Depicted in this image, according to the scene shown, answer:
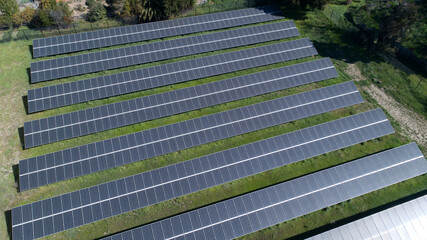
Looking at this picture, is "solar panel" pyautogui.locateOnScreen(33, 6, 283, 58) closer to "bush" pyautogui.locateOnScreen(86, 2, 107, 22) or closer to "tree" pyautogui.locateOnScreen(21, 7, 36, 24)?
"bush" pyautogui.locateOnScreen(86, 2, 107, 22)

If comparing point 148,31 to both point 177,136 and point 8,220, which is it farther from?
point 8,220

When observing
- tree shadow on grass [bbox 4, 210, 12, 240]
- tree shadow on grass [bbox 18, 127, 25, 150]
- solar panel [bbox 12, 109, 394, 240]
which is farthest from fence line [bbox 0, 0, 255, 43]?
solar panel [bbox 12, 109, 394, 240]

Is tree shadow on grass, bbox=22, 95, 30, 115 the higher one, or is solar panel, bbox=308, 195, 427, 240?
tree shadow on grass, bbox=22, 95, 30, 115

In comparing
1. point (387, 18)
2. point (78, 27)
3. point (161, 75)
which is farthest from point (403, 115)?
point (78, 27)

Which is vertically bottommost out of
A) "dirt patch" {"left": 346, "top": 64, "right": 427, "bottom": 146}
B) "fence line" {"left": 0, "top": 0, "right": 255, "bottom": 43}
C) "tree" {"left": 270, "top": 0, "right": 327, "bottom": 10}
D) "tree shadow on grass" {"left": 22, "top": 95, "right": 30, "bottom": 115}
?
"tree shadow on grass" {"left": 22, "top": 95, "right": 30, "bottom": 115}

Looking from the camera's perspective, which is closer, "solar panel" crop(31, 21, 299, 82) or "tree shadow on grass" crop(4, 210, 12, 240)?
"tree shadow on grass" crop(4, 210, 12, 240)

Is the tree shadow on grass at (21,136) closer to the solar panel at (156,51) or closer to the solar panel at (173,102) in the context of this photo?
the solar panel at (173,102)

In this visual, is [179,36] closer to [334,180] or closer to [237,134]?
[237,134]
